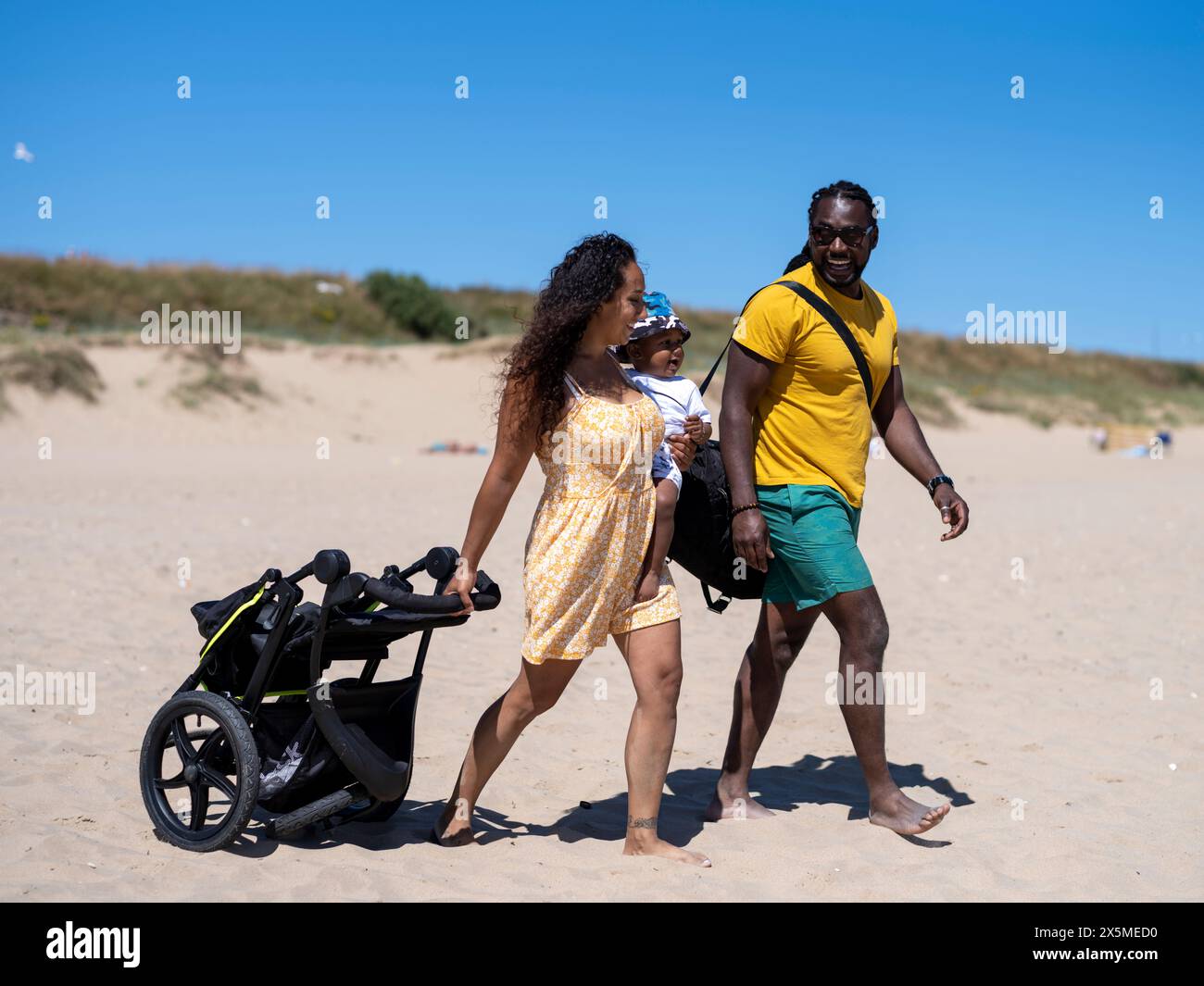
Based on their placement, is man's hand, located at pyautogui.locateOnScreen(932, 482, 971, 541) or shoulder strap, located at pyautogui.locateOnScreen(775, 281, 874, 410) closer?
shoulder strap, located at pyautogui.locateOnScreen(775, 281, 874, 410)

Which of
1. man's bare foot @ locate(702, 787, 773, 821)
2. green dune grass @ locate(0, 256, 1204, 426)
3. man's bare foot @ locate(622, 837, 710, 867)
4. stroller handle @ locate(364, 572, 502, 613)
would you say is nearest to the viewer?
stroller handle @ locate(364, 572, 502, 613)

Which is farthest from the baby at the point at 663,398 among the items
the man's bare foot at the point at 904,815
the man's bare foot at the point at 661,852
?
the man's bare foot at the point at 904,815

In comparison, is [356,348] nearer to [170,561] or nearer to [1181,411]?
[170,561]

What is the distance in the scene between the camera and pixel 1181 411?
4584 cm

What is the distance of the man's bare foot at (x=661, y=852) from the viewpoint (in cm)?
401

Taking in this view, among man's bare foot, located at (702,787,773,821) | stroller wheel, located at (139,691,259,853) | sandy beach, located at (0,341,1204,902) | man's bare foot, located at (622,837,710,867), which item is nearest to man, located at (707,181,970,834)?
man's bare foot, located at (702,787,773,821)

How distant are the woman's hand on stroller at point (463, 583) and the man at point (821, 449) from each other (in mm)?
916

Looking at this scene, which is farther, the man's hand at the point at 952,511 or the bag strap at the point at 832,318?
the man's hand at the point at 952,511

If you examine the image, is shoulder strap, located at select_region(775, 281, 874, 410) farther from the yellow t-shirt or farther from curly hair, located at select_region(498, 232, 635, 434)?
curly hair, located at select_region(498, 232, 635, 434)

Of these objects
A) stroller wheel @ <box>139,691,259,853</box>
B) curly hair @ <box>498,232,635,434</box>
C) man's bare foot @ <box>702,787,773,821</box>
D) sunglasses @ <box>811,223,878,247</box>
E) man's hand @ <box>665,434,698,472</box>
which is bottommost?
man's bare foot @ <box>702,787,773,821</box>

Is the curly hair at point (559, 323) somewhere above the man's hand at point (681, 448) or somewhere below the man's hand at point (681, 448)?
above

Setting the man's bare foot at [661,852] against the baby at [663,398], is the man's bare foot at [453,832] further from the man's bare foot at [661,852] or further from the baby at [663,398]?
the baby at [663,398]

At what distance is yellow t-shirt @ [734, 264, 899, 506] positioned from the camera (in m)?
4.27

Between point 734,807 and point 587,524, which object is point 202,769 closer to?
point 587,524
